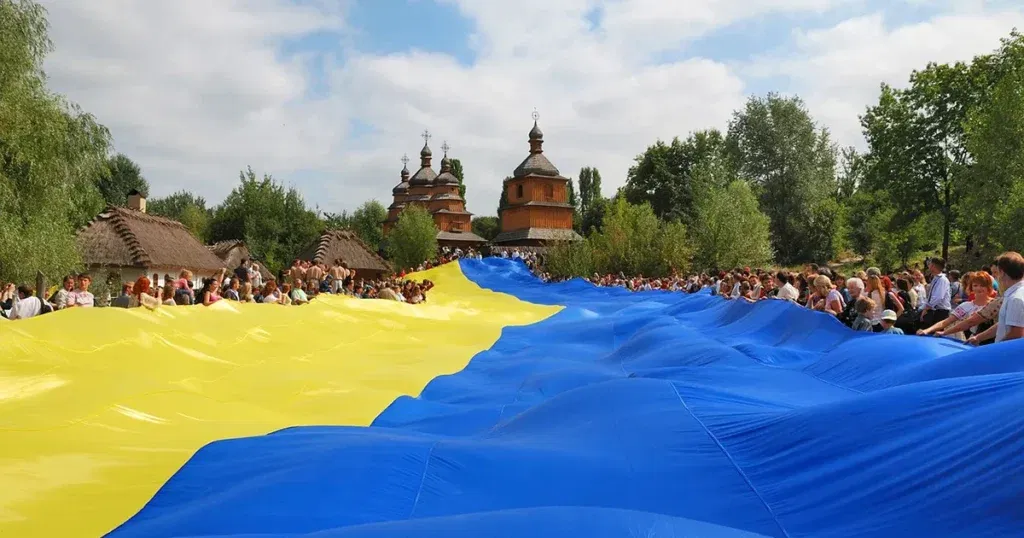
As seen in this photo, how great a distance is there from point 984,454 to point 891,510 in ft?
1.47

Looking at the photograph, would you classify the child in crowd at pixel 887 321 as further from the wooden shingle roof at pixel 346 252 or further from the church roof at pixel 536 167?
the church roof at pixel 536 167

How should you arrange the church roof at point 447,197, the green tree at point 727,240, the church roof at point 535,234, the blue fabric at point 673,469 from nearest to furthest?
the blue fabric at point 673,469
the green tree at point 727,240
the church roof at point 535,234
the church roof at point 447,197

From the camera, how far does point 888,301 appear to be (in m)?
10.3

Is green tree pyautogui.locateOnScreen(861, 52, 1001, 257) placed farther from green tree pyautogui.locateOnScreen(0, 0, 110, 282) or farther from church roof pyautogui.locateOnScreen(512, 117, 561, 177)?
green tree pyautogui.locateOnScreen(0, 0, 110, 282)

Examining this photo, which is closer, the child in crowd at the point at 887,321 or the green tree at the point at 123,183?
the child in crowd at the point at 887,321

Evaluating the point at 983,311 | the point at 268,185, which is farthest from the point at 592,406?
the point at 268,185

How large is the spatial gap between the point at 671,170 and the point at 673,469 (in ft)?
204

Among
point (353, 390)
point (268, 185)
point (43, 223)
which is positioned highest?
point (268, 185)

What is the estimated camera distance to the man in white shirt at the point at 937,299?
10000mm

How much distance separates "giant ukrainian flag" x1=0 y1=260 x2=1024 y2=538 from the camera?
3354 millimetres

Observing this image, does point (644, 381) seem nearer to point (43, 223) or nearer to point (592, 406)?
point (592, 406)

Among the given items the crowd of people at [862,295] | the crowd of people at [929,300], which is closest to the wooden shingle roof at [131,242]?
the crowd of people at [862,295]

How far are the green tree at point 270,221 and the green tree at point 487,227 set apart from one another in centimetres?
4509

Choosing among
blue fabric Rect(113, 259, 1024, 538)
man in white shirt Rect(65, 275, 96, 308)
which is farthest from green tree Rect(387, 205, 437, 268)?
blue fabric Rect(113, 259, 1024, 538)
